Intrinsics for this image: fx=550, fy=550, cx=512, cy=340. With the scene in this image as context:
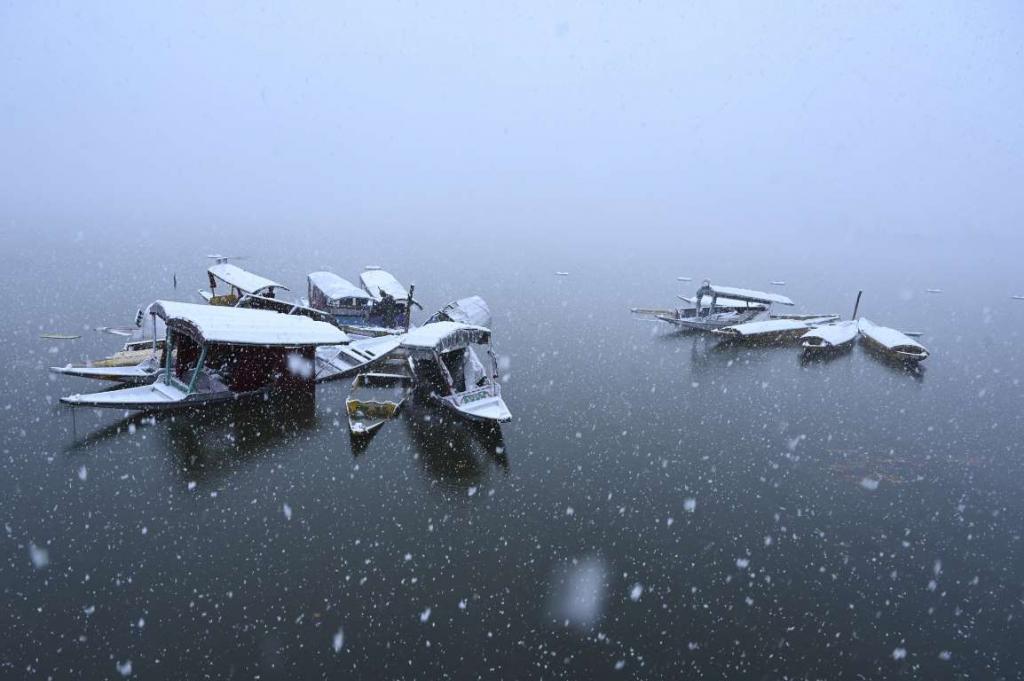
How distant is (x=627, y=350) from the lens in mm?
33125

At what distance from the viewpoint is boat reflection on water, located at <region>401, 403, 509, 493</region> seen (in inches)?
686

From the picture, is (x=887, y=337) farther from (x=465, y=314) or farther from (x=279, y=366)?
(x=279, y=366)

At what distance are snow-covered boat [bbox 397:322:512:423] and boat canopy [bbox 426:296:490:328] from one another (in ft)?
19.8

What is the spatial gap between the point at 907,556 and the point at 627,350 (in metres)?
19.6

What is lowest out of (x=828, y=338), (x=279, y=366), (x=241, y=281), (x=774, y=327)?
(x=279, y=366)

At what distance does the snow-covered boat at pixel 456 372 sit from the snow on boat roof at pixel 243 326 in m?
3.37

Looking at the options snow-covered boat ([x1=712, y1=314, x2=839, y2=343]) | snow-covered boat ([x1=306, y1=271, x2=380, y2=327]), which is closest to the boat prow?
snow-covered boat ([x1=306, y1=271, x2=380, y2=327])

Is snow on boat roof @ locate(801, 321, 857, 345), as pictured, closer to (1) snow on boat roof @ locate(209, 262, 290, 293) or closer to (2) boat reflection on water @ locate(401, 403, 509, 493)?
(2) boat reflection on water @ locate(401, 403, 509, 493)

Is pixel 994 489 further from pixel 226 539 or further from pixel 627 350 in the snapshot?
pixel 226 539

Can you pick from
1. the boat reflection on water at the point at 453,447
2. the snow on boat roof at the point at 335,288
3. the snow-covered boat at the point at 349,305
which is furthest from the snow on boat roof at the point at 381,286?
the boat reflection on water at the point at 453,447

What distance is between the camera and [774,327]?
37000mm

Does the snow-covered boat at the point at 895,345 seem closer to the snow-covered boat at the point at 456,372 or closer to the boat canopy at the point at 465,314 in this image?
the boat canopy at the point at 465,314

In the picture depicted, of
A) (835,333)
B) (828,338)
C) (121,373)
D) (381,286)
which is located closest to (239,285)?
(381,286)

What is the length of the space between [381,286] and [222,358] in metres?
14.1
